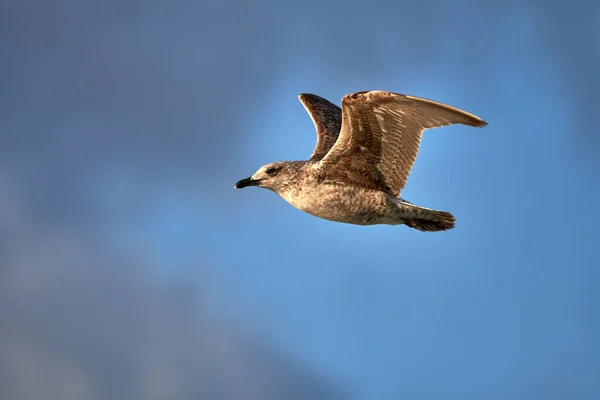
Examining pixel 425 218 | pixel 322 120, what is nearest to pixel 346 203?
pixel 425 218

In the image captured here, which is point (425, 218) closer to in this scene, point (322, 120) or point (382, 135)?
point (382, 135)

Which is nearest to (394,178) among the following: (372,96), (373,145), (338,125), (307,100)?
(373,145)

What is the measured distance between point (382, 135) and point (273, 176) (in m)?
3.74

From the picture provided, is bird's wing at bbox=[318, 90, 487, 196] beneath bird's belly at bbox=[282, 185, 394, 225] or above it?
above

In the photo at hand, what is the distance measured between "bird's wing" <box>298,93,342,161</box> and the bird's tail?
413 centimetres

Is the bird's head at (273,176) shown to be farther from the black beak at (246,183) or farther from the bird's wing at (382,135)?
the bird's wing at (382,135)

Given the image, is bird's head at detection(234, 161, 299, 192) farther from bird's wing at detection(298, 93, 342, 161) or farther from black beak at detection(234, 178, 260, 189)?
bird's wing at detection(298, 93, 342, 161)

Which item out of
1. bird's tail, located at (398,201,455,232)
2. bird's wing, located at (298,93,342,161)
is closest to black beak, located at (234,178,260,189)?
bird's wing, located at (298,93,342,161)

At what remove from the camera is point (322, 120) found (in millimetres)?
31453

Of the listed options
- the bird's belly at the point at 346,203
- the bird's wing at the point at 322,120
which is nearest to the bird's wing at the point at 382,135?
the bird's belly at the point at 346,203

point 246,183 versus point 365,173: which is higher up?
point 365,173

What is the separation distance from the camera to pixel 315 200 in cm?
2548

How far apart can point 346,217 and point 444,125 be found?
163 inches

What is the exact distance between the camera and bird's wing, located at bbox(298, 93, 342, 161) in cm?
2941
